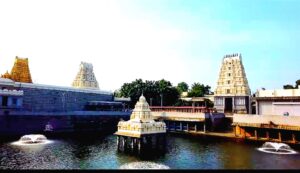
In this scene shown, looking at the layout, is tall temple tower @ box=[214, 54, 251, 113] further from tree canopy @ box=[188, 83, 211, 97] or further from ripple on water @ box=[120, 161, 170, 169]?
ripple on water @ box=[120, 161, 170, 169]

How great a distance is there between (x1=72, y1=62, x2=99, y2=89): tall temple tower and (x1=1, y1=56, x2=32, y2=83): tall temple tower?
63.1 feet

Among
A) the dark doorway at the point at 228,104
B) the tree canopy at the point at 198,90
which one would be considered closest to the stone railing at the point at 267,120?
the dark doorway at the point at 228,104

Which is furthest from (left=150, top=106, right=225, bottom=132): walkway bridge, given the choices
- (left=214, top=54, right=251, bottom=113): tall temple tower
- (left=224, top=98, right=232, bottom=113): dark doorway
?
(left=224, top=98, right=232, bottom=113): dark doorway

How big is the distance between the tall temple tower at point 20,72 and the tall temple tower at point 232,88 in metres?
46.0

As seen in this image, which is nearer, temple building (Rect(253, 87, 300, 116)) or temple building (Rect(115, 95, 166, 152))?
temple building (Rect(115, 95, 166, 152))

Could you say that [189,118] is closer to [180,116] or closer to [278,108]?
[180,116]

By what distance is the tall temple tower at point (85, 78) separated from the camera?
84.4 meters

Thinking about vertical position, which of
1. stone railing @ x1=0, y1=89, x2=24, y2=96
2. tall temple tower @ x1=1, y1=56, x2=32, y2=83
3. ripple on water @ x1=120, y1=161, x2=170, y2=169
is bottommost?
ripple on water @ x1=120, y1=161, x2=170, y2=169

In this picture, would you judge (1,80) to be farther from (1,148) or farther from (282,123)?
(282,123)

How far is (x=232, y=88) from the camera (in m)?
67.6

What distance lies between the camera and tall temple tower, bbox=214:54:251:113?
218 ft

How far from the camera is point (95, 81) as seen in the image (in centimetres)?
8788

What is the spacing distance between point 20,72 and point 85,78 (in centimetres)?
2232

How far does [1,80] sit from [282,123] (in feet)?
168
